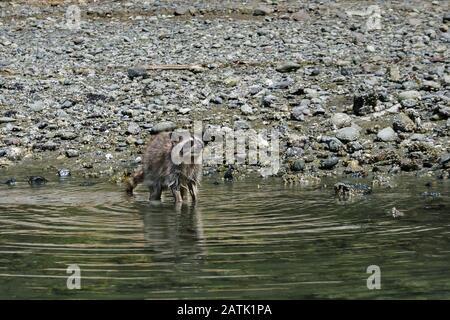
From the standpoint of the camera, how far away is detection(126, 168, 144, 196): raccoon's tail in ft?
48.4

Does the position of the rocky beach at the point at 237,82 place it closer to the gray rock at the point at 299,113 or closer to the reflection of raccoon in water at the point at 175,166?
the gray rock at the point at 299,113

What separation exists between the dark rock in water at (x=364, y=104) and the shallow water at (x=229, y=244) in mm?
3840

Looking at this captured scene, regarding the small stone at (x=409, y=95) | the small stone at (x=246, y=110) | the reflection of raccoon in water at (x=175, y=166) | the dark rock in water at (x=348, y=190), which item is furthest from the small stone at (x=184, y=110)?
the dark rock in water at (x=348, y=190)

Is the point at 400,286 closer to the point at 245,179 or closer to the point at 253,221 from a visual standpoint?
the point at 253,221

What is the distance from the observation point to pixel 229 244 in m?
9.77

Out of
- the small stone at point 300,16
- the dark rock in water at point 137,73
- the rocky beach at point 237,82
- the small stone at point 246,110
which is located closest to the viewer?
the rocky beach at point 237,82

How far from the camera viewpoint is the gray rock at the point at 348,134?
1705 centimetres

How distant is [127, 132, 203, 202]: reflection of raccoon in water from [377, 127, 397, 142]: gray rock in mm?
4446

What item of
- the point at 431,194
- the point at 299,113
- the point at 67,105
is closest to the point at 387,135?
the point at 299,113

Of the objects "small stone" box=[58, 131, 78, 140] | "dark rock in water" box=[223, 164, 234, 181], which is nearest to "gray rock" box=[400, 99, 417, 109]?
"dark rock in water" box=[223, 164, 234, 181]

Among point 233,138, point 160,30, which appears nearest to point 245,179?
point 233,138

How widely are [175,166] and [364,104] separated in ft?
18.3

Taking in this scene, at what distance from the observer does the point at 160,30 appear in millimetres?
24922

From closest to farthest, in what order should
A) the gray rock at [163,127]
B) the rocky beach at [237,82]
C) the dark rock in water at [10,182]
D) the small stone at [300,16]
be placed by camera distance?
1. the dark rock in water at [10,182]
2. the rocky beach at [237,82]
3. the gray rock at [163,127]
4. the small stone at [300,16]
